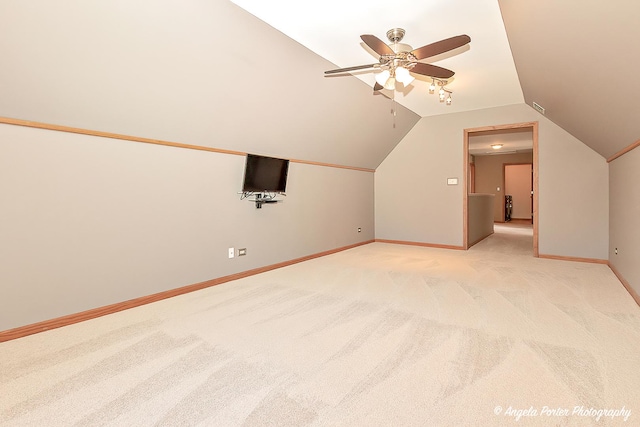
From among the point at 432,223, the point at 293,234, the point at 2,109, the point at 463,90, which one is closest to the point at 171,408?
the point at 2,109

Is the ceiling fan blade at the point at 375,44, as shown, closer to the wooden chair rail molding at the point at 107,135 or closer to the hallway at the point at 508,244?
the wooden chair rail molding at the point at 107,135

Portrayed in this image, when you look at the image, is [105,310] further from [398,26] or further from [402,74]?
[398,26]

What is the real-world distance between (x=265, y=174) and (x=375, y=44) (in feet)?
7.49

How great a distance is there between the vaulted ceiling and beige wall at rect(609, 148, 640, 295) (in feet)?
1.11

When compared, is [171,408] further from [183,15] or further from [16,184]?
[183,15]

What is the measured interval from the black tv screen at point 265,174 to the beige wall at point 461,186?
123 inches

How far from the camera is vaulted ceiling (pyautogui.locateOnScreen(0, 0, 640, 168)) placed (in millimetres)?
2094

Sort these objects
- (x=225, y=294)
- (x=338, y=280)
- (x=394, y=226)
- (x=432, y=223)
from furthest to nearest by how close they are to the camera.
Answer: (x=394, y=226) < (x=432, y=223) < (x=338, y=280) < (x=225, y=294)

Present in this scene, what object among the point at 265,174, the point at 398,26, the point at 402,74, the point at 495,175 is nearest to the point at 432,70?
the point at 402,74

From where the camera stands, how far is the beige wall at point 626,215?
3.21 metres

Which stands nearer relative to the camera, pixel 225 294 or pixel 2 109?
pixel 2 109

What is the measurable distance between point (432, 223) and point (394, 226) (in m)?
0.82

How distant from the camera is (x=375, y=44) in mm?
2475

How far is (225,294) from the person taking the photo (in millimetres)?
3445
